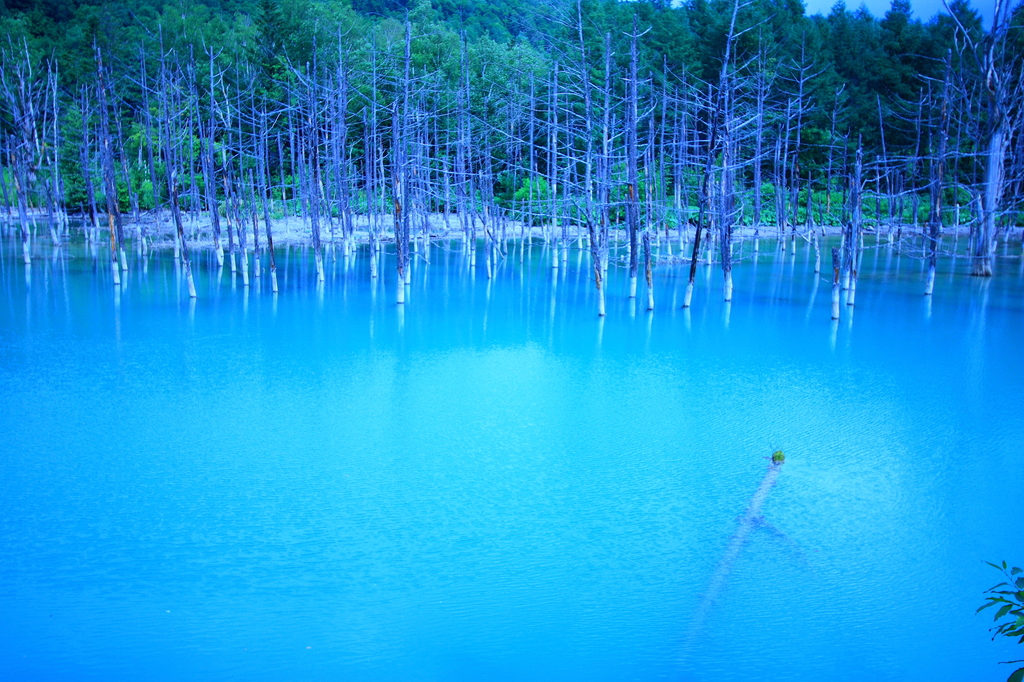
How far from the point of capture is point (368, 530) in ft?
30.5

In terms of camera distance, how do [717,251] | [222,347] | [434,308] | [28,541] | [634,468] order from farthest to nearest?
[717,251], [434,308], [222,347], [634,468], [28,541]

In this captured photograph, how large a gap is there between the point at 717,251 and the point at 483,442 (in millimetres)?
28418

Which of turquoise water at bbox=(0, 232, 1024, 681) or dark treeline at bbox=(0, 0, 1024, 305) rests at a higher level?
dark treeline at bbox=(0, 0, 1024, 305)

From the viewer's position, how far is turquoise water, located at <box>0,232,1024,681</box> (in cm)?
716

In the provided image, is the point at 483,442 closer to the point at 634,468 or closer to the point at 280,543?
the point at 634,468

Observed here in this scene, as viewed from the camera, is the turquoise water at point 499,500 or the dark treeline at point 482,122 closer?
the turquoise water at point 499,500

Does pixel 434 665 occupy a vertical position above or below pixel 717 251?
below

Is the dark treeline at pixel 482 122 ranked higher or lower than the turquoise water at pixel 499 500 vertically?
higher

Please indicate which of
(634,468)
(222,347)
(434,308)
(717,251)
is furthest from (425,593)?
(717,251)

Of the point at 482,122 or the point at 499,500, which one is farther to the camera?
the point at 482,122

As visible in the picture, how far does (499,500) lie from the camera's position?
1021 centimetres

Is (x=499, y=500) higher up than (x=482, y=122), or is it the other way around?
(x=482, y=122)

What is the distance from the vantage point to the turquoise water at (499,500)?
7.16m

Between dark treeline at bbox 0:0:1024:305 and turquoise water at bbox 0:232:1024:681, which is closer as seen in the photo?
turquoise water at bbox 0:232:1024:681
